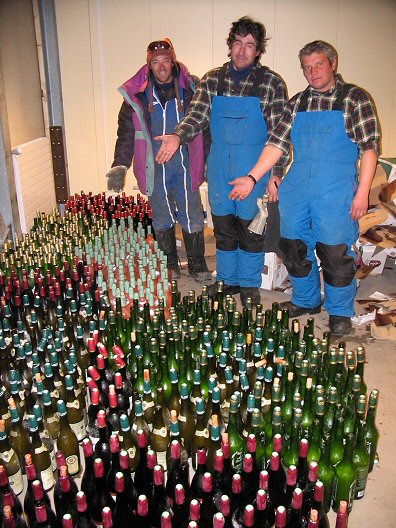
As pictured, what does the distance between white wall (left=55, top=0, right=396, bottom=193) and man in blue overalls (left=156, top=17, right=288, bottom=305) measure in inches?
98.7

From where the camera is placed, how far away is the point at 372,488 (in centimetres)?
231

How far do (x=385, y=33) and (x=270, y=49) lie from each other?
1516 mm

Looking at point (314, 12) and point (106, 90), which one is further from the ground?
point (314, 12)

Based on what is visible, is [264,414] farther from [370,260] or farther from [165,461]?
[370,260]

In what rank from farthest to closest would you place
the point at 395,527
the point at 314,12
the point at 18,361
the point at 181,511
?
1. the point at 314,12
2. the point at 18,361
3. the point at 395,527
4. the point at 181,511

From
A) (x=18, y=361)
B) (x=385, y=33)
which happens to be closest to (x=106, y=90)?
(x=385, y=33)

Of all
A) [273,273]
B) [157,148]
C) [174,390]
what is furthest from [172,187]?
[174,390]

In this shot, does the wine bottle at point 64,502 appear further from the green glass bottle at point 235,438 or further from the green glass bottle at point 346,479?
the green glass bottle at point 346,479

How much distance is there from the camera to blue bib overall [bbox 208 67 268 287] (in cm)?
356

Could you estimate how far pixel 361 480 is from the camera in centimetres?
219

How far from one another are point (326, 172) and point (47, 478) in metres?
2.45

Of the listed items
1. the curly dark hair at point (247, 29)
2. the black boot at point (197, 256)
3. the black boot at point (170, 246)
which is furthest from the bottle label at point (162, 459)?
the curly dark hair at point (247, 29)

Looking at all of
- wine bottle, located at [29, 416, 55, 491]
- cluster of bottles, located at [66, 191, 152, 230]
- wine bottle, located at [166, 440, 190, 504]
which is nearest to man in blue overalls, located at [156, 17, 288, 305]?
cluster of bottles, located at [66, 191, 152, 230]

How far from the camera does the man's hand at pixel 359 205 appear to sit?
319 cm
